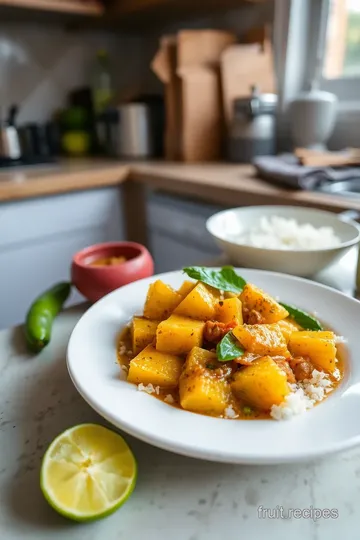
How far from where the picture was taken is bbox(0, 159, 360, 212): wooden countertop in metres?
1.26

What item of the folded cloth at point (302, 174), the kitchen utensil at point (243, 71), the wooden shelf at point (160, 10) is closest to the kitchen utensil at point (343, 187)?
the folded cloth at point (302, 174)

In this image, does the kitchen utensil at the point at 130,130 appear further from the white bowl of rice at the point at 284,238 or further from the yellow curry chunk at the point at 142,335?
the yellow curry chunk at the point at 142,335

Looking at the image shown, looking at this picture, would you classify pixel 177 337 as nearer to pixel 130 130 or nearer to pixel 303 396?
pixel 303 396

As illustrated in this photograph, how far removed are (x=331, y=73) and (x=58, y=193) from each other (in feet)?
3.93

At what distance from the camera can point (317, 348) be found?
0.52 m

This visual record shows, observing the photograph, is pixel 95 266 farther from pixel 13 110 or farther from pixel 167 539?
pixel 13 110

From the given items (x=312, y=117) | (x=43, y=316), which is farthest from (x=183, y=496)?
(x=312, y=117)

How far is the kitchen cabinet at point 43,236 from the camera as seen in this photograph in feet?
5.20

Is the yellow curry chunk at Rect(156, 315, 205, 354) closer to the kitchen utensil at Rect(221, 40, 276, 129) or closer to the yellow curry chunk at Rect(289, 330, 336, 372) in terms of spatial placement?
the yellow curry chunk at Rect(289, 330, 336, 372)

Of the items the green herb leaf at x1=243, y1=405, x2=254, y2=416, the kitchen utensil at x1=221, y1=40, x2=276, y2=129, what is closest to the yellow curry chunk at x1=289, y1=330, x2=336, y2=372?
the green herb leaf at x1=243, y1=405, x2=254, y2=416

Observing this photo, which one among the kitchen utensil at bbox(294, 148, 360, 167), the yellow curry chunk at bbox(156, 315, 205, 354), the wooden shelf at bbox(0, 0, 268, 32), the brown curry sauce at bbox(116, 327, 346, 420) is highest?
the wooden shelf at bbox(0, 0, 268, 32)

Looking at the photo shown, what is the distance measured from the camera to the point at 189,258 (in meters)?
1.70

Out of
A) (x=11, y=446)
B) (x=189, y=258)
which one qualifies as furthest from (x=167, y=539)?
(x=189, y=258)

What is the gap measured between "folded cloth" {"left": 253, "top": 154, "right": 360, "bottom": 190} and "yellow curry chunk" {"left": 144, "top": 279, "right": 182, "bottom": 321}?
0.79m
